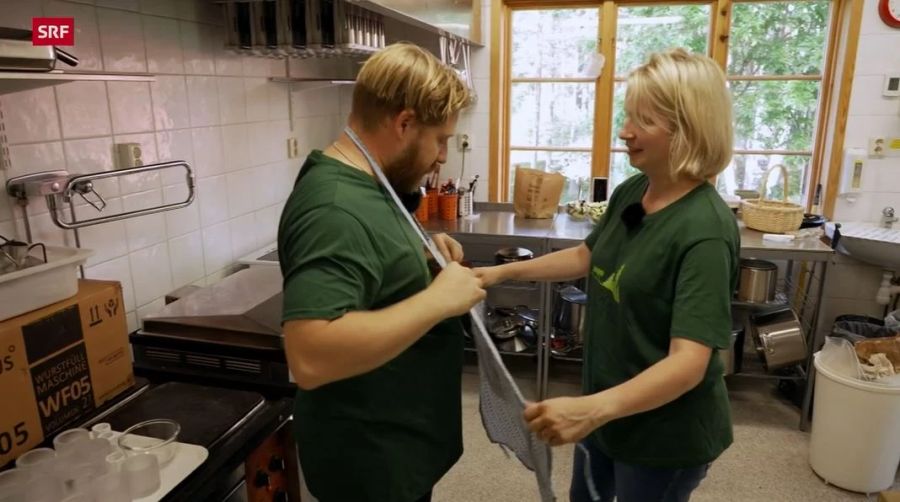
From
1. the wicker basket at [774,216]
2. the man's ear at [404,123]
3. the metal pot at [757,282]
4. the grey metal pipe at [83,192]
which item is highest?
the man's ear at [404,123]

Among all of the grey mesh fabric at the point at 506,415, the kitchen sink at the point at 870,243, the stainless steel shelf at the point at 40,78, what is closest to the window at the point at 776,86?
the kitchen sink at the point at 870,243

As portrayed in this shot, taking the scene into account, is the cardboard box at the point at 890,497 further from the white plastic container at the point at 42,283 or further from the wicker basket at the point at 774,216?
the white plastic container at the point at 42,283

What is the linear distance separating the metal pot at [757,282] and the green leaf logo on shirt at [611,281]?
69.5 inches

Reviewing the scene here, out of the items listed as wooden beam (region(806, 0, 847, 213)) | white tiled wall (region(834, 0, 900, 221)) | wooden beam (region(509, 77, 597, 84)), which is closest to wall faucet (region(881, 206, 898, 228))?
white tiled wall (region(834, 0, 900, 221))

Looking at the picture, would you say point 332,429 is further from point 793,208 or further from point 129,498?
point 793,208

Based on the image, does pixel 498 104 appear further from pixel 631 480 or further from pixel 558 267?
pixel 631 480

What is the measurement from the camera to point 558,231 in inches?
117

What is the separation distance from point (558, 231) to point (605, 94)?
38.1 inches

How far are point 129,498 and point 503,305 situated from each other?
8.23 feet

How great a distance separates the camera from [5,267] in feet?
4.26

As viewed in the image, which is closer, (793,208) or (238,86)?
(238,86)

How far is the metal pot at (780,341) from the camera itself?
276cm

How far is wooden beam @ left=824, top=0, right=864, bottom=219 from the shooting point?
295 centimetres

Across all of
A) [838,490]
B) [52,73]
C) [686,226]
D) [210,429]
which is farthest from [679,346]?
[838,490]
